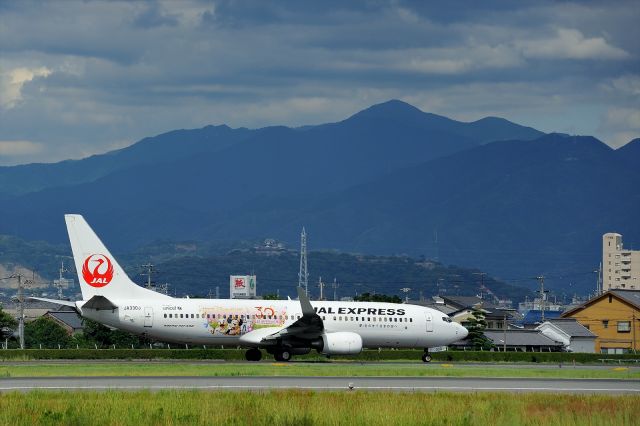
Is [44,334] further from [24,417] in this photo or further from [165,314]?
[24,417]

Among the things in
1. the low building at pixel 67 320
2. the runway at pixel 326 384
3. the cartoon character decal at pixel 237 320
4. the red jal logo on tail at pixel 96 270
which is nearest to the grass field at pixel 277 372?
the runway at pixel 326 384

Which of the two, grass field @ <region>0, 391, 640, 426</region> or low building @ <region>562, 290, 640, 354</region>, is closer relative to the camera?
grass field @ <region>0, 391, 640, 426</region>

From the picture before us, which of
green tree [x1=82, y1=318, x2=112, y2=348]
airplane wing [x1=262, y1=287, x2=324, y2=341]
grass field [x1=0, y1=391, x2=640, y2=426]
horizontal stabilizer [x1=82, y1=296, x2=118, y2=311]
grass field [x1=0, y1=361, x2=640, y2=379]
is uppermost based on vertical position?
horizontal stabilizer [x1=82, y1=296, x2=118, y2=311]

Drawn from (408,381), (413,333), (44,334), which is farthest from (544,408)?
(44,334)

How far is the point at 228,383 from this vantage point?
48.0 metres

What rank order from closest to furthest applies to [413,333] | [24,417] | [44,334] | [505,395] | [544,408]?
[24,417], [544,408], [505,395], [413,333], [44,334]

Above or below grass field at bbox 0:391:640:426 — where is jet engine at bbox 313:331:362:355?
above

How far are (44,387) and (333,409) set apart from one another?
13.2m

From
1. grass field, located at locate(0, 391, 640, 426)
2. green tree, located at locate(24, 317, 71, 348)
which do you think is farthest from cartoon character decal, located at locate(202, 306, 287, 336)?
green tree, located at locate(24, 317, 71, 348)

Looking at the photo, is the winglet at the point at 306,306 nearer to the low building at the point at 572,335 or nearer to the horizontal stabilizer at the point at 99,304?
the horizontal stabilizer at the point at 99,304

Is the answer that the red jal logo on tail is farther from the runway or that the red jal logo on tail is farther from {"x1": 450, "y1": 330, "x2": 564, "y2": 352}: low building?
{"x1": 450, "y1": 330, "x2": 564, "y2": 352}: low building

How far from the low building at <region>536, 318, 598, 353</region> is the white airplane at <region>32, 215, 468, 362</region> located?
208 ft

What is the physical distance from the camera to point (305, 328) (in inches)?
Answer: 2758

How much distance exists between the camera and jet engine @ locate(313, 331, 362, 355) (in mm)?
69750
